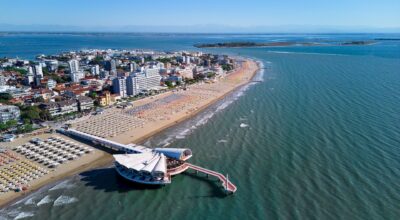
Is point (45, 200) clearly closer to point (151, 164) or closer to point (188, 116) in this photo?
point (151, 164)

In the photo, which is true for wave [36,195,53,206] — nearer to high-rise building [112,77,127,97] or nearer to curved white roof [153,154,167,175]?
curved white roof [153,154,167,175]

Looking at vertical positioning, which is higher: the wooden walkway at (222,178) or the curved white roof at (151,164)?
the curved white roof at (151,164)

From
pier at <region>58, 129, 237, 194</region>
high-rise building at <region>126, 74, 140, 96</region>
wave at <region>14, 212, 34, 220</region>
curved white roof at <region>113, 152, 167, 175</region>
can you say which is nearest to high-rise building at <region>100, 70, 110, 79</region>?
high-rise building at <region>126, 74, 140, 96</region>

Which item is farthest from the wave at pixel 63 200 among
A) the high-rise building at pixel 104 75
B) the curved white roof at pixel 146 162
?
the high-rise building at pixel 104 75

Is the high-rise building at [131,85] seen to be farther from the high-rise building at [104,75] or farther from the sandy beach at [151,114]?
the high-rise building at [104,75]

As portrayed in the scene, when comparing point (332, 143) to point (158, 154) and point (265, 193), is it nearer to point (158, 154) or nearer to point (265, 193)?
point (265, 193)

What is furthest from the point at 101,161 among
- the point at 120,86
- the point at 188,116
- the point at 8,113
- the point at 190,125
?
the point at 120,86

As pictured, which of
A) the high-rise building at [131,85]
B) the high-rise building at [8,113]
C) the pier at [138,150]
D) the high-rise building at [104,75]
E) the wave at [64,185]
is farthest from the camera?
the high-rise building at [104,75]

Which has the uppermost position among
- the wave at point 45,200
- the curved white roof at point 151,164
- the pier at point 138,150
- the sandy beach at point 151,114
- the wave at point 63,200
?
the curved white roof at point 151,164
